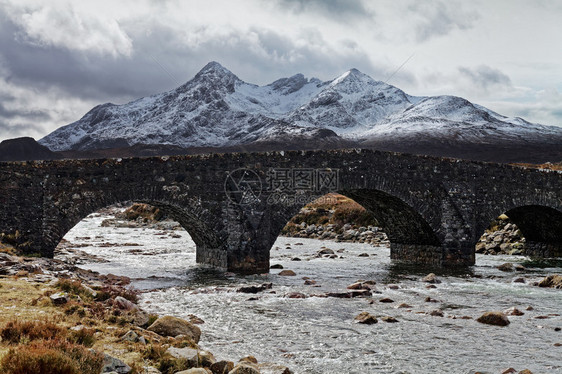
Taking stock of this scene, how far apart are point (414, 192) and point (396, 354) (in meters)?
15.1

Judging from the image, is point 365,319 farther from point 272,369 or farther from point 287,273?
point 287,273

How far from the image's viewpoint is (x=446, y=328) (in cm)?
1248

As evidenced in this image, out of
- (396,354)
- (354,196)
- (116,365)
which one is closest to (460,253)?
(354,196)

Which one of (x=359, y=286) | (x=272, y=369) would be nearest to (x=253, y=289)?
(x=359, y=286)

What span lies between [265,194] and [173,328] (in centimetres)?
1147

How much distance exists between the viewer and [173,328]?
397 inches

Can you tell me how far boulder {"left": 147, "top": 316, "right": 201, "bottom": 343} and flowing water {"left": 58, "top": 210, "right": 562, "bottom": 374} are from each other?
36cm

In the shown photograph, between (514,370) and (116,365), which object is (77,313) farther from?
(514,370)

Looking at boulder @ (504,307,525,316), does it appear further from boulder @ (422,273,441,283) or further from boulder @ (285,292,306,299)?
boulder @ (285,292,306,299)

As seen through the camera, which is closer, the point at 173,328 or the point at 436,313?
the point at 173,328

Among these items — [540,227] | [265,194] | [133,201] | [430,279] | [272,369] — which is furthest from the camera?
[540,227]

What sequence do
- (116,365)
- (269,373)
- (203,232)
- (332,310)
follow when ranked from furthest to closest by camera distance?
(203,232)
(332,310)
(269,373)
(116,365)

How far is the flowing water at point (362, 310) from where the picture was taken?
982 centimetres

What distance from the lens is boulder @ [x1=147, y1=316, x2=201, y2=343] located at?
32.7ft
